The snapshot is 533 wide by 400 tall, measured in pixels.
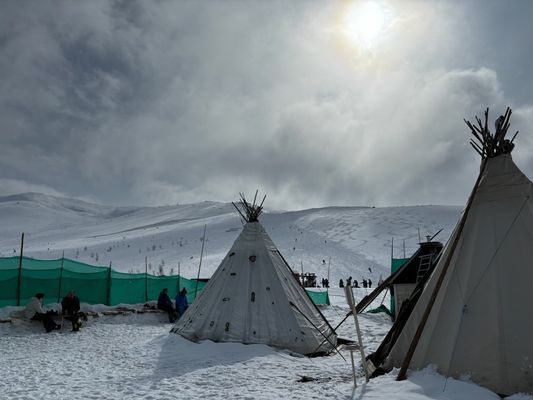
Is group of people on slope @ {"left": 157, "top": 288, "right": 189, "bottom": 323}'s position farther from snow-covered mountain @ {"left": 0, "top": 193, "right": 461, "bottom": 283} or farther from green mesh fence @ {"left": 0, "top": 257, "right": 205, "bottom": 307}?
snow-covered mountain @ {"left": 0, "top": 193, "right": 461, "bottom": 283}

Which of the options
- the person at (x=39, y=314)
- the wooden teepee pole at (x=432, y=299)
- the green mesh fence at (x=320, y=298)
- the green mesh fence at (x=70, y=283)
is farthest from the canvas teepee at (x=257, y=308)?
the green mesh fence at (x=320, y=298)

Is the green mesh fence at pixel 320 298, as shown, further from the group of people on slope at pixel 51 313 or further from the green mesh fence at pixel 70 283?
the group of people on slope at pixel 51 313

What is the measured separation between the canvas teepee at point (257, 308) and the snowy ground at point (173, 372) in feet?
1.40

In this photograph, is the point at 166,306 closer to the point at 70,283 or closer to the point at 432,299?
the point at 70,283

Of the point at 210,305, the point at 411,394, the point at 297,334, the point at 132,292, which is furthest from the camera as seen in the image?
the point at 132,292

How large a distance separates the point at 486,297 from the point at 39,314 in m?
10.7

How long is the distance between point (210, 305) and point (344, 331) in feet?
15.8

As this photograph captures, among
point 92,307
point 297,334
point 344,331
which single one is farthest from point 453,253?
point 92,307

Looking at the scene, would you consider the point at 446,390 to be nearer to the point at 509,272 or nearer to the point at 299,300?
the point at 509,272

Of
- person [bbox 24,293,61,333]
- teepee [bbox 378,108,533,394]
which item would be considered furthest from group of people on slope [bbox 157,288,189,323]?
teepee [bbox 378,108,533,394]

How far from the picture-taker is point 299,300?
1044 cm

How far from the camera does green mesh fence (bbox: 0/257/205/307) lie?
12.7m

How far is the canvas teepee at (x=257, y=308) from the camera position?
937 cm

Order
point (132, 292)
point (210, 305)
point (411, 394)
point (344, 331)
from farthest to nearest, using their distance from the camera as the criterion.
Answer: point (132, 292) < point (344, 331) < point (210, 305) < point (411, 394)
